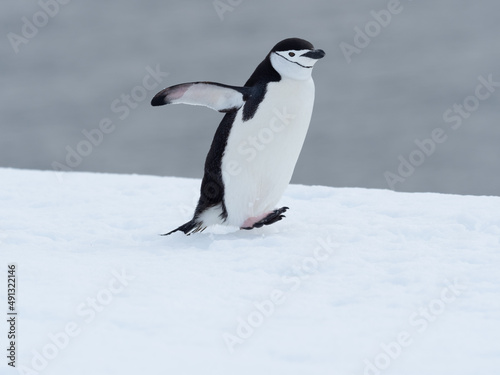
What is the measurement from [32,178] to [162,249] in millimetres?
2047

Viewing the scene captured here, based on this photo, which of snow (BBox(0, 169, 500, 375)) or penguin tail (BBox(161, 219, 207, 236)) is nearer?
snow (BBox(0, 169, 500, 375))

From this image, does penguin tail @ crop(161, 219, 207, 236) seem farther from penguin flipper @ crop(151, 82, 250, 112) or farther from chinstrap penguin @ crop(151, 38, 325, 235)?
penguin flipper @ crop(151, 82, 250, 112)

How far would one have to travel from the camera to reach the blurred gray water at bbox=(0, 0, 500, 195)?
24.7 meters

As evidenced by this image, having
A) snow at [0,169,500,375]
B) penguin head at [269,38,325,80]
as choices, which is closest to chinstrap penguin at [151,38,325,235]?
penguin head at [269,38,325,80]

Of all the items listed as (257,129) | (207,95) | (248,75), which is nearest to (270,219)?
(257,129)

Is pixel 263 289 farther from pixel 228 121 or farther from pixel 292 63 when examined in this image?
pixel 292 63

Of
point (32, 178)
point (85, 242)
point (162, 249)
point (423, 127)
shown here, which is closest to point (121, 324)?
point (162, 249)

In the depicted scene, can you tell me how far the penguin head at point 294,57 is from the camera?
3.57 m

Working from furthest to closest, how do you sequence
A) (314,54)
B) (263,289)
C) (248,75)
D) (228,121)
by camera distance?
(248,75)
(228,121)
(314,54)
(263,289)

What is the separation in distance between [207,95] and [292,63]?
0.40 m

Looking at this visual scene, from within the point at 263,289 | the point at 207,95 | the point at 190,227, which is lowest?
the point at 190,227

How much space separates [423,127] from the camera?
28500 mm

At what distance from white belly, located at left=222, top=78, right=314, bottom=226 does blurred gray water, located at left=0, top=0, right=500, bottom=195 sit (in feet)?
54.5

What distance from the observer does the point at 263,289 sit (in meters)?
2.87
